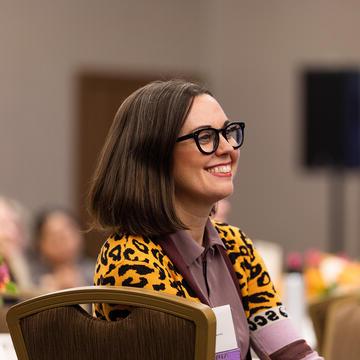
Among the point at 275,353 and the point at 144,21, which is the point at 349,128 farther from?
the point at 275,353

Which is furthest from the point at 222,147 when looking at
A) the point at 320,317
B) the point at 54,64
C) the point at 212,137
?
the point at 54,64

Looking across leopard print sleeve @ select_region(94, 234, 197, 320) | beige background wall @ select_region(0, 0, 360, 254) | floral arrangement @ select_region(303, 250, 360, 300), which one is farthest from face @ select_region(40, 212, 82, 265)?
leopard print sleeve @ select_region(94, 234, 197, 320)

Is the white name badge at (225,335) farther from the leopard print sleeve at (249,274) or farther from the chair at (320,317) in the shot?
the chair at (320,317)

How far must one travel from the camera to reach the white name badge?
6.19 feet

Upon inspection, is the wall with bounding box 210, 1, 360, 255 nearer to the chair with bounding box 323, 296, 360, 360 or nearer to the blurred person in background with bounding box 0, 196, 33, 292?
the blurred person in background with bounding box 0, 196, 33, 292

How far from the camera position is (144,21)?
1031cm

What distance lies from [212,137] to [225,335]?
0.39m

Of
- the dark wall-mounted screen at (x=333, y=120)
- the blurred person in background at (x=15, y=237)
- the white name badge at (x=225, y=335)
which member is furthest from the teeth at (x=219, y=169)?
the dark wall-mounted screen at (x=333, y=120)

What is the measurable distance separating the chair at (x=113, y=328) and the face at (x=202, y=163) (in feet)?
1.10

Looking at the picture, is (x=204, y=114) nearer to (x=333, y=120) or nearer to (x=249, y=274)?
(x=249, y=274)

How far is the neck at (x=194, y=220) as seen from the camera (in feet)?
6.48

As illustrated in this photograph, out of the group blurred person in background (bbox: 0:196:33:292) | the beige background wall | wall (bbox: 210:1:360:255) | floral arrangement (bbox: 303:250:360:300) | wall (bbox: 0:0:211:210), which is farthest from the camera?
wall (bbox: 210:1:360:255)

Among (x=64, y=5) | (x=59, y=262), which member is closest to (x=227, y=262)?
(x=59, y=262)

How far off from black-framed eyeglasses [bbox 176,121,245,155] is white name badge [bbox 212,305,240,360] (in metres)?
0.31
